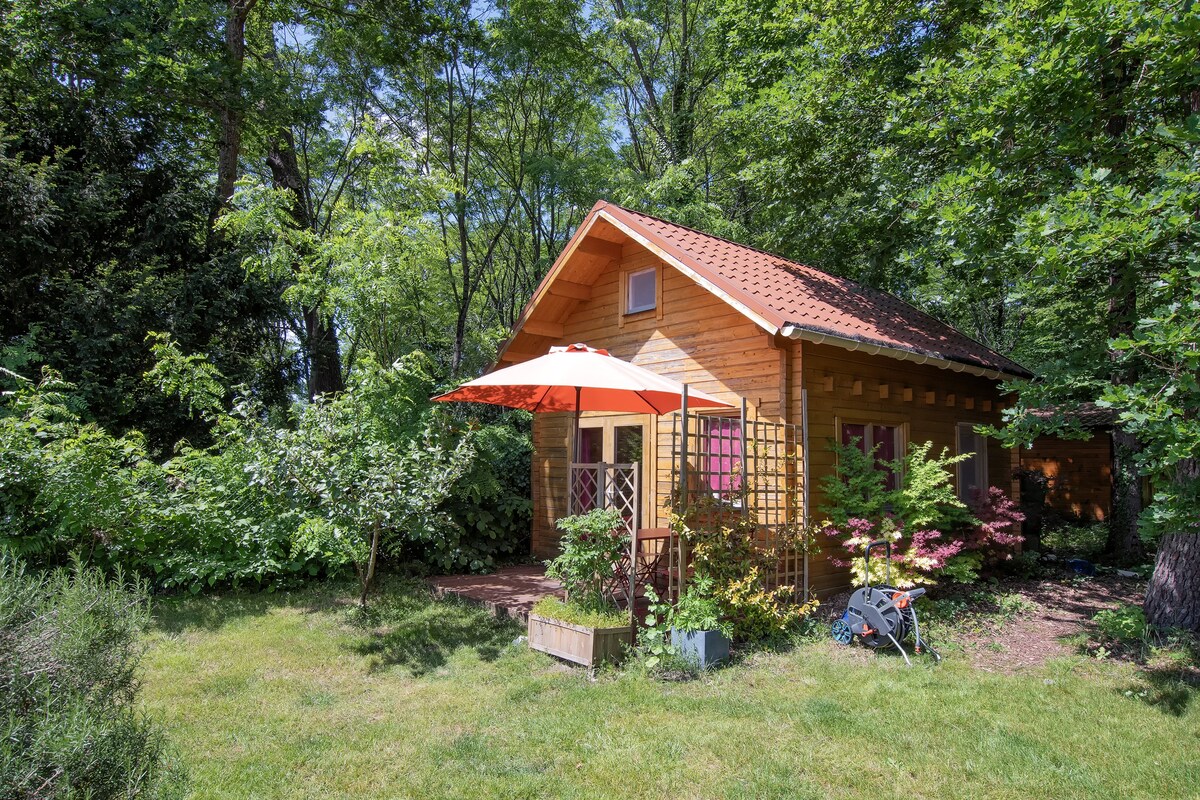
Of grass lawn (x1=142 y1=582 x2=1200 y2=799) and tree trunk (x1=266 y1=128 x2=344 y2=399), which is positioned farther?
tree trunk (x1=266 y1=128 x2=344 y2=399)

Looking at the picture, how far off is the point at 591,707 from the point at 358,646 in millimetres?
2543

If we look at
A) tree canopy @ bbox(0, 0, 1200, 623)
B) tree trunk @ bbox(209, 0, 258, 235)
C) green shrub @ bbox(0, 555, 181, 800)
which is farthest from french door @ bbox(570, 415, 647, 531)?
tree trunk @ bbox(209, 0, 258, 235)

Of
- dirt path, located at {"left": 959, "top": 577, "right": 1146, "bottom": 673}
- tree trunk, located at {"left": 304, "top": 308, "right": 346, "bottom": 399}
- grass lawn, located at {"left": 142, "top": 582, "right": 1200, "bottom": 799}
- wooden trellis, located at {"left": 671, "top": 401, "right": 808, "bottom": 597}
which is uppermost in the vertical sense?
tree trunk, located at {"left": 304, "top": 308, "right": 346, "bottom": 399}

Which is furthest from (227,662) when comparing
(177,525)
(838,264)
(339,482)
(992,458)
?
(838,264)

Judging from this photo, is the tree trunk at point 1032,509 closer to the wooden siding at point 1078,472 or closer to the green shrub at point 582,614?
the wooden siding at point 1078,472

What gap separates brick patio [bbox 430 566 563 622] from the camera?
23.2 ft

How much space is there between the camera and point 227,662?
558 cm

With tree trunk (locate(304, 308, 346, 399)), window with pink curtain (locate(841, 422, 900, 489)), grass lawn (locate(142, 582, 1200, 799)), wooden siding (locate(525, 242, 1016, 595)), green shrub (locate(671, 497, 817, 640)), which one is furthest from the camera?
tree trunk (locate(304, 308, 346, 399))

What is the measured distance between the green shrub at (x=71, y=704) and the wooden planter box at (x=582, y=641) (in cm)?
302

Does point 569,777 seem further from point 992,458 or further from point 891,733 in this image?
point 992,458

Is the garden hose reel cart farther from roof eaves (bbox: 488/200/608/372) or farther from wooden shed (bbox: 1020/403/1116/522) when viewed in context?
wooden shed (bbox: 1020/403/1116/522)

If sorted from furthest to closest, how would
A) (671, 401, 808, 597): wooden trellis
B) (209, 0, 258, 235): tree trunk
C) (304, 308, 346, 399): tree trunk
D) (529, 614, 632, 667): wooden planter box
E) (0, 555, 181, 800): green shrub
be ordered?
(304, 308, 346, 399): tree trunk < (209, 0, 258, 235): tree trunk < (671, 401, 808, 597): wooden trellis < (529, 614, 632, 667): wooden planter box < (0, 555, 181, 800): green shrub

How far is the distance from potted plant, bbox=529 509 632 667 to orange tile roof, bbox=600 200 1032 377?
2669 millimetres

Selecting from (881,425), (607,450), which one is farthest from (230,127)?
(881,425)
